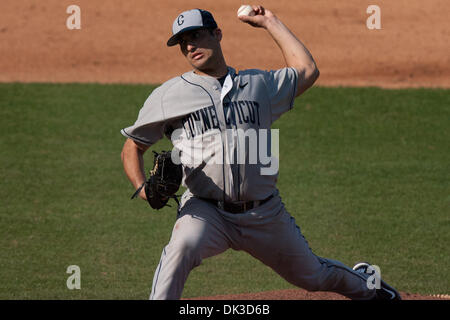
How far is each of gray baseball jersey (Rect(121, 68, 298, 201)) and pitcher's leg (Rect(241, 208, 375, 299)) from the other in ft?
0.75

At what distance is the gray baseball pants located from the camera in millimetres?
3990

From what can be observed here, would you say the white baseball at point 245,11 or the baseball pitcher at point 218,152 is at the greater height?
the white baseball at point 245,11

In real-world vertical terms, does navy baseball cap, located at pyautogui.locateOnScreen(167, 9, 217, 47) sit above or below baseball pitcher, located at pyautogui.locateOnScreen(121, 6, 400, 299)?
above

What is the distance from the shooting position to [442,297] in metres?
5.54

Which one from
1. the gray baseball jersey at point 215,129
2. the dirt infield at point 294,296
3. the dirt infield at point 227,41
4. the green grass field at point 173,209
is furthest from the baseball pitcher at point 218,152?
the dirt infield at point 227,41

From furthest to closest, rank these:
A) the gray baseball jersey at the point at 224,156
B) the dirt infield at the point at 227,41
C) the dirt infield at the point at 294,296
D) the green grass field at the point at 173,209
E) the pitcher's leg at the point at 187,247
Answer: the dirt infield at the point at 227,41 → the green grass field at the point at 173,209 → the dirt infield at the point at 294,296 → the gray baseball jersey at the point at 224,156 → the pitcher's leg at the point at 187,247

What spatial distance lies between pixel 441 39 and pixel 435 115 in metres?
3.05

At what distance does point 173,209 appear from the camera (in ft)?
26.9

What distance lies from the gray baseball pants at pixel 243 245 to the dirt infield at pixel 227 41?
294 inches

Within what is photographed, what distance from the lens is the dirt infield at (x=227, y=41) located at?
1215cm

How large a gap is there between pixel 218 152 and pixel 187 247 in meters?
0.56

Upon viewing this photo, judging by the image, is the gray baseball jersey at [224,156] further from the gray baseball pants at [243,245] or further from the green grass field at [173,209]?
the green grass field at [173,209]

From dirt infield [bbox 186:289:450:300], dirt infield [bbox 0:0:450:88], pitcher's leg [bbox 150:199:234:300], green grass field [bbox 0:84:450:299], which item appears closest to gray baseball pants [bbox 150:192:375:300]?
pitcher's leg [bbox 150:199:234:300]

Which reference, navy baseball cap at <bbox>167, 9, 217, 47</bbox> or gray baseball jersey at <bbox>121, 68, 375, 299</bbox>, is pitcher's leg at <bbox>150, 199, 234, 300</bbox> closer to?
gray baseball jersey at <bbox>121, 68, 375, 299</bbox>
